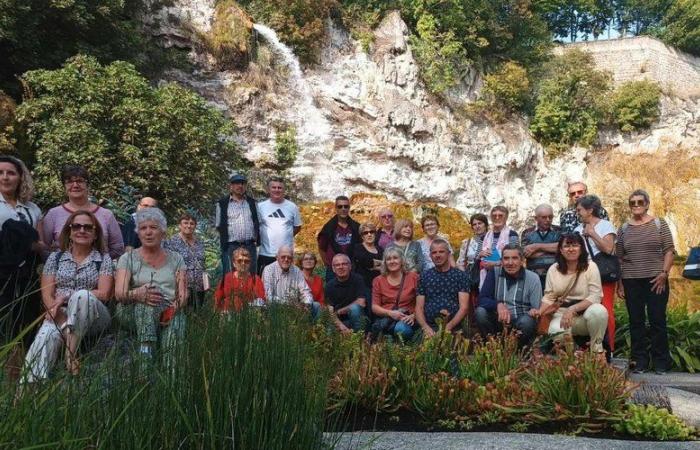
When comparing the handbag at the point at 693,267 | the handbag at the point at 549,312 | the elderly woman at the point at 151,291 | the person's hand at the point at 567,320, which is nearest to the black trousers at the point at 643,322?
the handbag at the point at 693,267

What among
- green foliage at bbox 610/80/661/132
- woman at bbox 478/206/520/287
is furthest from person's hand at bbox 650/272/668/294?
green foliage at bbox 610/80/661/132

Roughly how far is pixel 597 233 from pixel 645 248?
0.49 meters

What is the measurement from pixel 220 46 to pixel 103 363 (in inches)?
808

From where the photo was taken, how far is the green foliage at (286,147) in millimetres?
21953

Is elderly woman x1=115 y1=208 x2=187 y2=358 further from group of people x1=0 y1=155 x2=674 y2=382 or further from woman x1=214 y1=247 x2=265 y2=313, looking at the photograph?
woman x1=214 y1=247 x2=265 y2=313

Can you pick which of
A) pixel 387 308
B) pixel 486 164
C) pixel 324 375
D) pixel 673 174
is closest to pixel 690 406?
pixel 387 308

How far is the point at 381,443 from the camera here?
12.5 ft

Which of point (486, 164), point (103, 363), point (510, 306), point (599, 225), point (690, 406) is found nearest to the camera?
point (103, 363)

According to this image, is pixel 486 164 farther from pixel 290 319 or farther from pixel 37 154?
pixel 290 319

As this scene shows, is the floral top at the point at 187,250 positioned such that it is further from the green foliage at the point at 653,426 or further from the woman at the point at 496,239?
the green foliage at the point at 653,426

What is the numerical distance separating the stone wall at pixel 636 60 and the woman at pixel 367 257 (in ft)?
103

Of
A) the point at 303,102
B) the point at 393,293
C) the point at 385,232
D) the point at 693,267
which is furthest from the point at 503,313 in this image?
the point at 303,102

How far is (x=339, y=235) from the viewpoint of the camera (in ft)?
26.7

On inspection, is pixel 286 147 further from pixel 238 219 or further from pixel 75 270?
pixel 75 270
